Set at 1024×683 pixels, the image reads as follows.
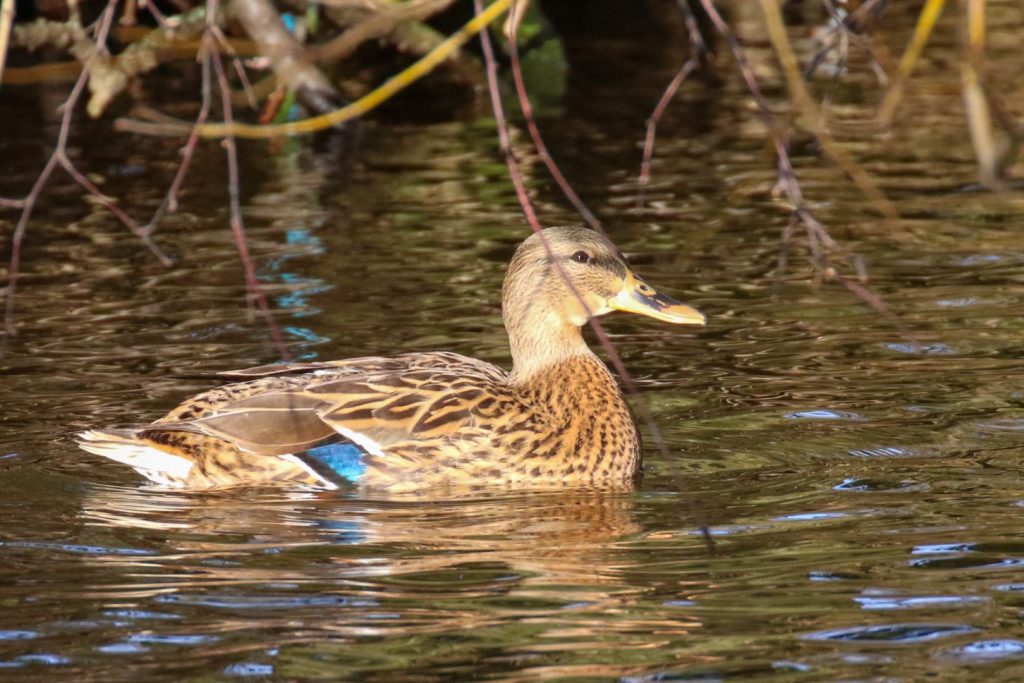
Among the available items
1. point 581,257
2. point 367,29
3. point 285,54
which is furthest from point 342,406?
point 367,29

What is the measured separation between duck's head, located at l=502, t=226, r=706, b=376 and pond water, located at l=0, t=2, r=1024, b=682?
57cm

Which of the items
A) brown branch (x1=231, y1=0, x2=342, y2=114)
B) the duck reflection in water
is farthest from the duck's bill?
brown branch (x1=231, y1=0, x2=342, y2=114)

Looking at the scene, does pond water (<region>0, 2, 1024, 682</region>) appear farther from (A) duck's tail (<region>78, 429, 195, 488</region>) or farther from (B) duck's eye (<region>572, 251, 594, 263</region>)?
(B) duck's eye (<region>572, 251, 594, 263</region>)

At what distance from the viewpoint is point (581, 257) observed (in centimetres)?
845

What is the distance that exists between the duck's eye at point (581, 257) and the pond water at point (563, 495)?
33.4 inches

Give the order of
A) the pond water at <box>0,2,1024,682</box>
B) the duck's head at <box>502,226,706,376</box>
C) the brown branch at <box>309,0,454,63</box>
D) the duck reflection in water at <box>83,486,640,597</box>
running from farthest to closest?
the duck's head at <box>502,226,706,376</box>
the duck reflection in water at <box>83,486,640,597</box>
the pond water at <box>0,2,1024,682</box>
the brown branch at <box>309,0,454,63</box>

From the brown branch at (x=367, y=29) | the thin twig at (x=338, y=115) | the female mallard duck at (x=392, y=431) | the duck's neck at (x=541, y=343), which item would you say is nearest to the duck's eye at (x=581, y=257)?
the female mallard duck at (x=392, y=431)

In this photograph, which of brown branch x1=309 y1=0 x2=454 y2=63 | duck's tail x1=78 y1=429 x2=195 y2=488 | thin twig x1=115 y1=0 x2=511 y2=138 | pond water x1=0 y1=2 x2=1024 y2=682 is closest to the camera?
brown branch x1=309 y1=0 x2=454 y2=63

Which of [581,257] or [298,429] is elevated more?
[581,257]

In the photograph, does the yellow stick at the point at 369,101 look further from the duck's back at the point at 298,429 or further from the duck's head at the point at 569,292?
the duck's head at the point at 569,292

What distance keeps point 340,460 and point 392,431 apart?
264mm

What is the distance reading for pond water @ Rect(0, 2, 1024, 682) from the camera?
217 inches

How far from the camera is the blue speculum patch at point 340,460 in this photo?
25.2 feet

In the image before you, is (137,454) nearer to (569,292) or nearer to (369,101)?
(569,292)
